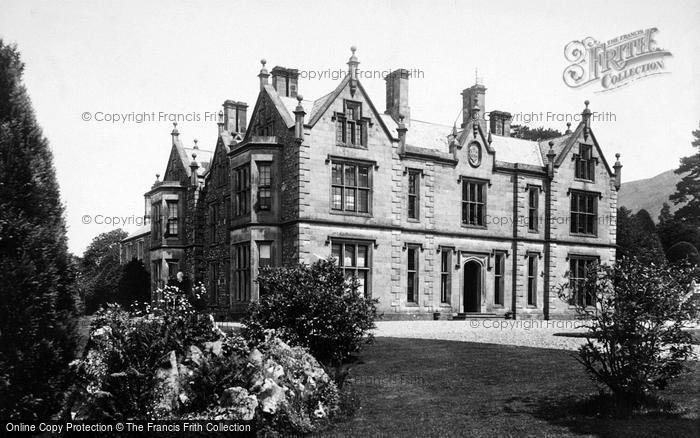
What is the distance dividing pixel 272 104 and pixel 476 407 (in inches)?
872

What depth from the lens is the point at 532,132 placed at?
73.0m

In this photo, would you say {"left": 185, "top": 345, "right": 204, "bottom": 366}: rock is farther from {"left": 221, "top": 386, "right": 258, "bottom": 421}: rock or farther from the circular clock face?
the circular clock face

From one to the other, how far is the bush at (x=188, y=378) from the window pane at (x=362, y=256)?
1744 cm

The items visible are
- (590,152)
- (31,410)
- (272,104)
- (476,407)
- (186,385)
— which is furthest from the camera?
(590,152)

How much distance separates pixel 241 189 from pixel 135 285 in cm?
1595

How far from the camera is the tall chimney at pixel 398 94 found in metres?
35.5

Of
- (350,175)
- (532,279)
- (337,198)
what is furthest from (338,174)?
(532,279)

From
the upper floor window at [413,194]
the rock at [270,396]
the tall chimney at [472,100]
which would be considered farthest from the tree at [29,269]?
the tall chimney at [472,100]

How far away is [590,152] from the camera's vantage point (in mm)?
38906

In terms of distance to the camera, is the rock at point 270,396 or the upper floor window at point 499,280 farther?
the upper floor window at point 499,280

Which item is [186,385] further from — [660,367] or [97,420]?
[660,367]

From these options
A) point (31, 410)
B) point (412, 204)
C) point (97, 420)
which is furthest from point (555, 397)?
point (412, 204)

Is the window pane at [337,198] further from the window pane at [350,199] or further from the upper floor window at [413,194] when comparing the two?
the upper floor window at [413,194]

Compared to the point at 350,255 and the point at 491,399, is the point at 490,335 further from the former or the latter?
the point at 491,399
